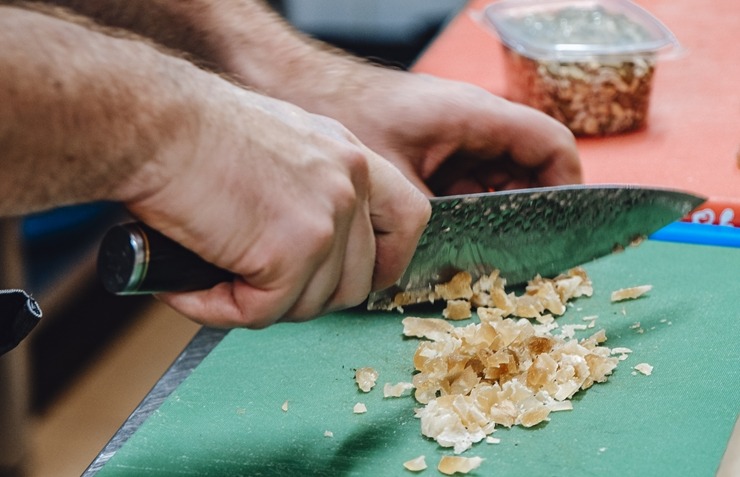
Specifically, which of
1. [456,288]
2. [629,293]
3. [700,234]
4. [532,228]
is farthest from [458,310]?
[700,234]

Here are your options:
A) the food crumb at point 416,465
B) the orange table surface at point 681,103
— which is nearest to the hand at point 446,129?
the orange table surface at point 681,103

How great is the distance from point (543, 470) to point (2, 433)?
1744 mm

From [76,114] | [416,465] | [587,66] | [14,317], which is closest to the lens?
[76,114]

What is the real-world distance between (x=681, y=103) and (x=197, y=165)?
1.46 m

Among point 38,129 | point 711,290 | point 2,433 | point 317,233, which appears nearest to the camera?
point 38,129

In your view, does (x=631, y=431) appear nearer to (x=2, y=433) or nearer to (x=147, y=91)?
(x=147, y=91)

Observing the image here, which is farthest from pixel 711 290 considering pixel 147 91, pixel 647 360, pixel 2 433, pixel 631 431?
pixel 2 433

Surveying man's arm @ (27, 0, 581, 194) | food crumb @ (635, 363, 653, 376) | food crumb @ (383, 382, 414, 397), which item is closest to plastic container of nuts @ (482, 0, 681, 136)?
man's arm @ (27, 0, 581, 194)

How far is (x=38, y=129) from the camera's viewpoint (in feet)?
3.14

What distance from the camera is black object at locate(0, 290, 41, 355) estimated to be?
42.5 inches

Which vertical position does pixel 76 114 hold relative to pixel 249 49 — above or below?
above

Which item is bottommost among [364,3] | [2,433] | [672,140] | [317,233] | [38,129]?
[2,433]

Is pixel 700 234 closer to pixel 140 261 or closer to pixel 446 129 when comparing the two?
pixel 446 129

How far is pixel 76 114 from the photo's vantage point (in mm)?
975
